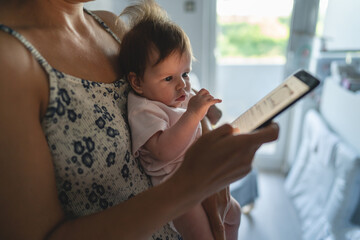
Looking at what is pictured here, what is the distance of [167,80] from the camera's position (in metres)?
0.82

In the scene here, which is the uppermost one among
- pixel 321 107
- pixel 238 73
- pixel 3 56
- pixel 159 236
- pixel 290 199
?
pixel 3 56

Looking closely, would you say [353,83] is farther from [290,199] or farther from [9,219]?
[9,219]

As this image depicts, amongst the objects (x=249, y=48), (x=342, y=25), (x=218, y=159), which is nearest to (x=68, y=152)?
(x=218, y=159)

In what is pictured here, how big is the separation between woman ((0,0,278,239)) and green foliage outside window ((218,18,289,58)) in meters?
1.96

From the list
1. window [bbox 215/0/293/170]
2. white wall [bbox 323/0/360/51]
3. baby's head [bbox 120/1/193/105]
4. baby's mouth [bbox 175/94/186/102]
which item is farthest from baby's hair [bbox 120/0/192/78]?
window [bbox 215/0/293/170]

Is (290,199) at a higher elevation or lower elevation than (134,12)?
lower

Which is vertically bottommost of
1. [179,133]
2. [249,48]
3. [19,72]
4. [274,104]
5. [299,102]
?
[299,102]

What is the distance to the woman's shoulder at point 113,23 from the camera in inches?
35.2

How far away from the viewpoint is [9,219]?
44 cm

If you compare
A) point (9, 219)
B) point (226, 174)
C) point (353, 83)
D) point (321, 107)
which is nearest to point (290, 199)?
point (321, 107)

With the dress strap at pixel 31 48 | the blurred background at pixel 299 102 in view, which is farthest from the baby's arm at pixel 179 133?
the blurred background at pixel 299 102

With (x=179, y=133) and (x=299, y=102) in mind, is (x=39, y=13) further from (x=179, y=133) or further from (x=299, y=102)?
(x=299, y=102)

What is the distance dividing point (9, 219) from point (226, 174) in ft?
1.19

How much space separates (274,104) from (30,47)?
19.4 inches
